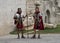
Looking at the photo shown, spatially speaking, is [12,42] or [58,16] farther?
[58,16]

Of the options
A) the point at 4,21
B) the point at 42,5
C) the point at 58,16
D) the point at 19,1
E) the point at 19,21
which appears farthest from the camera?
the point at 58,16

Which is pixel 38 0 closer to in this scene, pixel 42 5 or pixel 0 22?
pixel 42 5

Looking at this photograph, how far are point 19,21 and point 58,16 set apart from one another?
1902cm

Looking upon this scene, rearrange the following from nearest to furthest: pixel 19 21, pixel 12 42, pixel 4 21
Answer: pixel 12 42
pixel 19 21
pixel 4 21

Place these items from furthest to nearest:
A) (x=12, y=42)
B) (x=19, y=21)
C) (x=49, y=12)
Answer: (x=49, y=12)
(x=19, y=21)
(x=12, y=42)

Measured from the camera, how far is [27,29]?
69.9 ft

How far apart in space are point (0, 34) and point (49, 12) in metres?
13.5

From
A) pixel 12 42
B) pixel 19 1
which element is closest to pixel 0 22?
pixel 19 1

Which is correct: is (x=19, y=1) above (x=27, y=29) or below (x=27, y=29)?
above

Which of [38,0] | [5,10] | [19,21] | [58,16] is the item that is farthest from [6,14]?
[58,16]

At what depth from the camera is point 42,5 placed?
95.9 ft

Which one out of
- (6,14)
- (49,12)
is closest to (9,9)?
(6,14)

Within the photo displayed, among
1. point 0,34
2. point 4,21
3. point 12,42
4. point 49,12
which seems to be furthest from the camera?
point 49,12

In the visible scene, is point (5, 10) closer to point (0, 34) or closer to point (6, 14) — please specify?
point (6, 14)
